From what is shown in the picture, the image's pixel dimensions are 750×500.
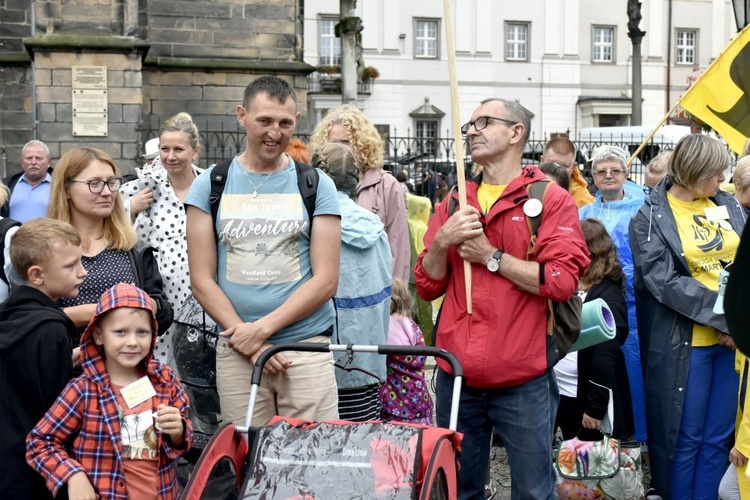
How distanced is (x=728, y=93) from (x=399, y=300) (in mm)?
2944

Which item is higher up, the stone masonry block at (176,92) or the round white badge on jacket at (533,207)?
the stone masonry block at (176,92)

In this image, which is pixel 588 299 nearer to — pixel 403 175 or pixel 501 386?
pixel 501 386

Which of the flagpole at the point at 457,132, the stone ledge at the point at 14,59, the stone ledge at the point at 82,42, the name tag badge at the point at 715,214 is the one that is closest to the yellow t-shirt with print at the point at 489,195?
the flagpole at the point at 457,132

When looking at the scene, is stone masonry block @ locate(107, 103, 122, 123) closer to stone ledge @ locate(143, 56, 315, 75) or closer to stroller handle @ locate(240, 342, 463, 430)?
stone ledge @ locate(143, 56, 315, 75)

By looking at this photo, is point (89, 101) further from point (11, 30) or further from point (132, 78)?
point (11, 30)

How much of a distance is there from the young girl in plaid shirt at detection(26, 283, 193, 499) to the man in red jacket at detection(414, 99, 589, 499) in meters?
1.15

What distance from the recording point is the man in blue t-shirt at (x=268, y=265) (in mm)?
4031

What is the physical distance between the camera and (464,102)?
148ft

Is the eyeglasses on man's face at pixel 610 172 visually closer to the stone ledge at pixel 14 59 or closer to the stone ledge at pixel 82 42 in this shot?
the stone ledge at pixel 82 42

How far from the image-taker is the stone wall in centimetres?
1462

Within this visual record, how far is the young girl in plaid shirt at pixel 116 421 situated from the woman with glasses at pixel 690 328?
268 cm

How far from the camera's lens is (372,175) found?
6.55 m

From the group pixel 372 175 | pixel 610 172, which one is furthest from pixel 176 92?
pixel 610 172

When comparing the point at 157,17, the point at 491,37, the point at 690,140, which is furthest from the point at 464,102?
the point at 690,140
